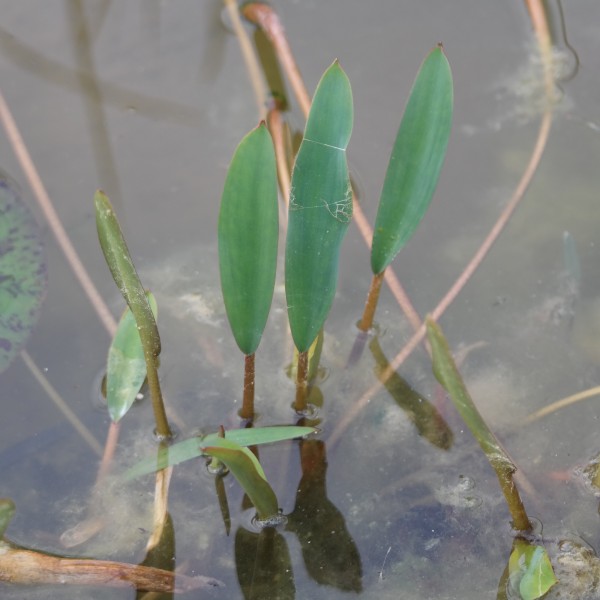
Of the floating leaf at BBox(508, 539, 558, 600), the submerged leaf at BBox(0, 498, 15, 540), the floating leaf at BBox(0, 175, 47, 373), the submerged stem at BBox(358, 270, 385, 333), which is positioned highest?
the floating leaf at BBox(0, 175, 47, 373)

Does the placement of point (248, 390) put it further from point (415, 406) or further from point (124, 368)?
point (415, 406)

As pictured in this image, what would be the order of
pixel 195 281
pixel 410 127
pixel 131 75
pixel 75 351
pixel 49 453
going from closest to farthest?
pixel 410 127, pixel 49 453, pixel 75 351, pixel 195 281, pixel 131 75

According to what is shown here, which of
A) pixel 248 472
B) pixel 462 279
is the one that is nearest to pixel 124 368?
pixel 248 472

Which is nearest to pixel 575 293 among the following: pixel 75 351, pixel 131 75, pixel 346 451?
pixel 346 451

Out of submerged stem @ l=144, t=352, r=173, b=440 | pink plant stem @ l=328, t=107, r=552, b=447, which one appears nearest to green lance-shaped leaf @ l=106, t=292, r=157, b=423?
submerged stem @ l=144, t=352, r=173, b=440

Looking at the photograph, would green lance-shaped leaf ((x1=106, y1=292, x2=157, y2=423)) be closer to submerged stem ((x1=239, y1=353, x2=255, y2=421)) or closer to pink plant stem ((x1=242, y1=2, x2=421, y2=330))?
submerged stem ((x1=239, y1=353, x2=255, y2=421))

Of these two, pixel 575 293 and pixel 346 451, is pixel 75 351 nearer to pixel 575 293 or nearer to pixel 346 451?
pixel 346 451
